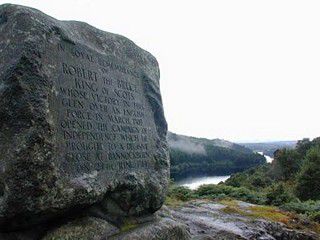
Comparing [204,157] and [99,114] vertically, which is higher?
[99,114]

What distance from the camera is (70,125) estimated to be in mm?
5602

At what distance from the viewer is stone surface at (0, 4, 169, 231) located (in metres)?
4.88

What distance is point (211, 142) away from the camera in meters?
132

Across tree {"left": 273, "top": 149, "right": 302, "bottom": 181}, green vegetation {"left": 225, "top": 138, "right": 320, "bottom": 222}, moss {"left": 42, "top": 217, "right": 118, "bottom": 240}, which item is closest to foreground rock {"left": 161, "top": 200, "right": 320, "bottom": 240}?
moss {"left": 42, "top": 217, "right": 118, "bottom": 240}

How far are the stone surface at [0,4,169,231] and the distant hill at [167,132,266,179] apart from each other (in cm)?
7901

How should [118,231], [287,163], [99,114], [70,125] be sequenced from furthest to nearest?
1. [287,163]
2. [99,114]
3. [118,231]
4. [70,125]

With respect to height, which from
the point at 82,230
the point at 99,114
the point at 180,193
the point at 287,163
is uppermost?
the point at 99,114

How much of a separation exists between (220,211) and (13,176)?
7230 millimetres

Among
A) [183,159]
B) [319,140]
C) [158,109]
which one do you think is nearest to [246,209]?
[158,109]

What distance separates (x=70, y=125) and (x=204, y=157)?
358 ft

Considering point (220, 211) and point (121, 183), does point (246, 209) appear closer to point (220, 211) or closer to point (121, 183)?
point (220, 211)

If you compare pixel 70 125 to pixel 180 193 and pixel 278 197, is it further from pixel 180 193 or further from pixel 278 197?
pixel 278 197

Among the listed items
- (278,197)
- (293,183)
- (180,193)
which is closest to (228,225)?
(180,193)

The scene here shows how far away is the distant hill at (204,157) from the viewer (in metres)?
94.5
